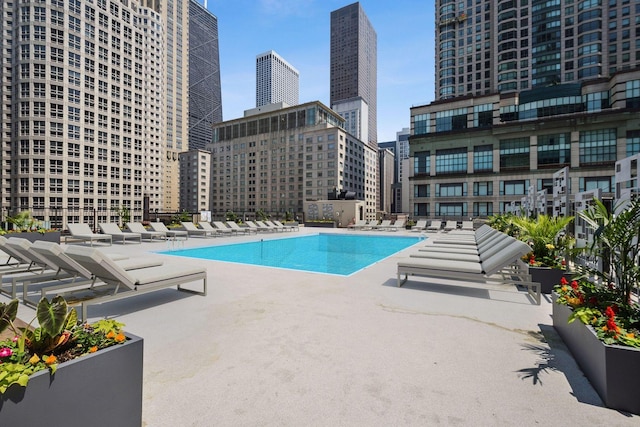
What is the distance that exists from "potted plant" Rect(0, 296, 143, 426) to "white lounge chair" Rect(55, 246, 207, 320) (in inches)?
108

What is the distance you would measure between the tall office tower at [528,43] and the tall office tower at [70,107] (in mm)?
77858

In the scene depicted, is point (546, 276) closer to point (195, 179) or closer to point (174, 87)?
point (195, 179)

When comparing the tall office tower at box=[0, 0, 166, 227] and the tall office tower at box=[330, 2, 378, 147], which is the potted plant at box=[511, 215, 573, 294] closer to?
the tall office tower at box=[0, 0, 166, 227]

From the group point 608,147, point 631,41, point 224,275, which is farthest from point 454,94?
point 224,275

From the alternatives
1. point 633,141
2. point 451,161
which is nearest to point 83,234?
point 451,161

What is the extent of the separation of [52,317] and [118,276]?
3.36m

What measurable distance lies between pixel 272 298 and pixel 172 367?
9.31 ft

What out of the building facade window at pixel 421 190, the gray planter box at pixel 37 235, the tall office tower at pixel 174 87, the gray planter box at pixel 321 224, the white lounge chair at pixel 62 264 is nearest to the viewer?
the white lounge chair at pixel 62 264

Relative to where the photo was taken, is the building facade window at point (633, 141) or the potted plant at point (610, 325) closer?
the potted plant at point (610, 325)

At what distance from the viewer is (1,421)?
159 cm

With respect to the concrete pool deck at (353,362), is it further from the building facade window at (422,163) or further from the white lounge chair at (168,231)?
the building facade window at (422,163)

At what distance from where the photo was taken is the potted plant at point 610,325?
2.67 m

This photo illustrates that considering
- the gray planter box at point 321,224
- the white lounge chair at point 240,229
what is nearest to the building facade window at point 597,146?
the gray planter box at point 321,224

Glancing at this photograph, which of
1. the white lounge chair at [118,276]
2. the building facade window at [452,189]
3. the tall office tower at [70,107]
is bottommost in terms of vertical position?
the white lounge chair at [118,276]
